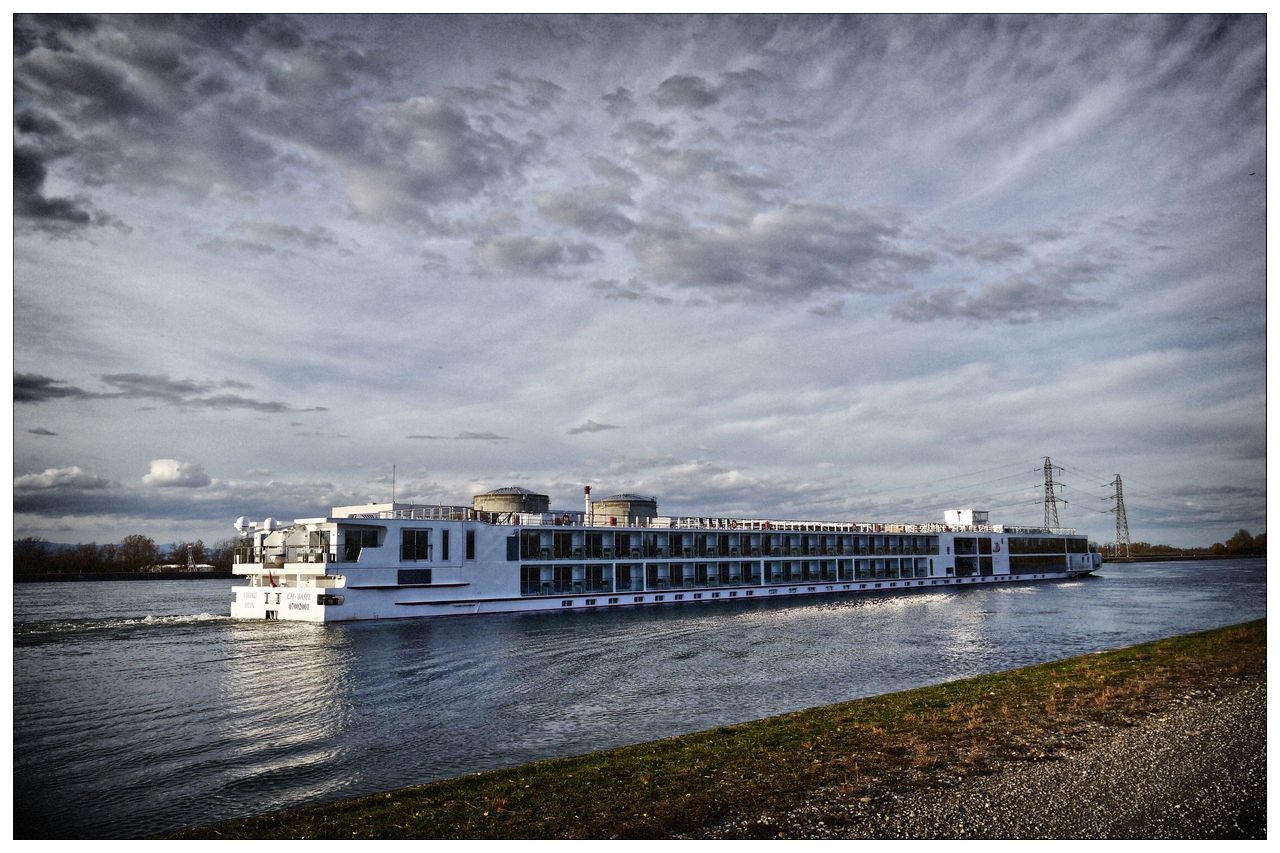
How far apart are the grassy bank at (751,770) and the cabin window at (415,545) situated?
114 feet

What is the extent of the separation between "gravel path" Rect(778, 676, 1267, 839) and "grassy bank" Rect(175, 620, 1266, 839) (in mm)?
581

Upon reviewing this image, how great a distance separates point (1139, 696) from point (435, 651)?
28.3 metres

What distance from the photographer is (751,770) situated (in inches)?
566

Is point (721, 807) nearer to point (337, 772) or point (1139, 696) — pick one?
point (337, 772)

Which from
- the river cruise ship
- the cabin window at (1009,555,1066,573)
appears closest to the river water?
the river cruise ship

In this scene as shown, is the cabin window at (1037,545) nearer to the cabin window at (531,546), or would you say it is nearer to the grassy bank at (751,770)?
the cabin window at (531,546)

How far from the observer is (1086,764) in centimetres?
1361

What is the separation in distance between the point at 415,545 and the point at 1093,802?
44.5 m

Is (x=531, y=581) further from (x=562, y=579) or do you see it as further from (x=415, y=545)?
(x=415, y=545)

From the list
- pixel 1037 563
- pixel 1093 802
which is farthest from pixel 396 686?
pixel 1037 563

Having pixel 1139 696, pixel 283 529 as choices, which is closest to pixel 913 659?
pixel 1139 696

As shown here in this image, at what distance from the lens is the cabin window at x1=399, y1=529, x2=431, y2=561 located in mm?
50188

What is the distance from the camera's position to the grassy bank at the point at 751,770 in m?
11.9
